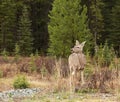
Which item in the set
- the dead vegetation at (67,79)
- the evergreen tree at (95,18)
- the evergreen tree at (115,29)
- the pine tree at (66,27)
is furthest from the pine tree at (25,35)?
the dead vegetation at (67,79)

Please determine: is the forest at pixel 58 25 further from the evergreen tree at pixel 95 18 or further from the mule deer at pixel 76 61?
the mule deer at pixel 76 61

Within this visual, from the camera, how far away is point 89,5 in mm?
45219

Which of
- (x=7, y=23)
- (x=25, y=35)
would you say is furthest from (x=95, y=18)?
(x=7, y=23)

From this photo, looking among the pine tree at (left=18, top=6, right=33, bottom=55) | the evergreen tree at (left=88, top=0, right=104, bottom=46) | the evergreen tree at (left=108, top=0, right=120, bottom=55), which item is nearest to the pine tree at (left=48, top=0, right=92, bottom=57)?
the evergreen tree at (left=88, top=0, right=104, bottom=46)

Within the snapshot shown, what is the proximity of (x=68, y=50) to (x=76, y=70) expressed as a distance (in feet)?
60.5

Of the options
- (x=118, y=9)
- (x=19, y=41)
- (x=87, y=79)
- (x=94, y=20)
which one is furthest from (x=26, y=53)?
(x=87, y=79)

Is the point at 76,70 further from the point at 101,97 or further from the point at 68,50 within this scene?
the point at 68,50

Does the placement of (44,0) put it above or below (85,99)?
above

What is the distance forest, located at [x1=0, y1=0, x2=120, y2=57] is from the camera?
33250 mm

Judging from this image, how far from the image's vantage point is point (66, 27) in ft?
109

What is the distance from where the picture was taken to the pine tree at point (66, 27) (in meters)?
33.0

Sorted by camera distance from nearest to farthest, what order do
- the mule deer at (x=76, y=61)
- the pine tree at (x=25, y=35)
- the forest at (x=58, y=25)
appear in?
the mule deer at (x=76, y=61) → the forest at (x=58, y=25) → the pine tree at (x=25, y=35)

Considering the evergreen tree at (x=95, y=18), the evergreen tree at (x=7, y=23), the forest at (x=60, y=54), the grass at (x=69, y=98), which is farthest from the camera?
the evergreen tree at (x=7, y=23)

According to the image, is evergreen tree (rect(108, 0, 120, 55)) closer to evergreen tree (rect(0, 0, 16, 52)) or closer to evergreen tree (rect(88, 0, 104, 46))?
evergreen tree (rect(88, 0, 104, 46))
